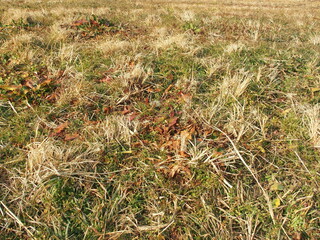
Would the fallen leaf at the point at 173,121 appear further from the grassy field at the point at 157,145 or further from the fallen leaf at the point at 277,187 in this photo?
the fallen leaf at the point at 277,187

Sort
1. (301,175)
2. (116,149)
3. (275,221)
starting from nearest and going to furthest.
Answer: (275,221) → (301,175) → (116,149)

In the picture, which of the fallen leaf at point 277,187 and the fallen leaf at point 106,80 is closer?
the fallen leaf at point 277,187

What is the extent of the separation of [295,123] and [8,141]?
10.6 feet

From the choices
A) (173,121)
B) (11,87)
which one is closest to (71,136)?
(173,121)

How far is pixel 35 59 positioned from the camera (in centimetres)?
408

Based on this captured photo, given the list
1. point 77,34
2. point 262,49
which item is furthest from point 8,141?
point 262,49

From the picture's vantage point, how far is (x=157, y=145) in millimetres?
2521

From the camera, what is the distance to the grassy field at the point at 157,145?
1880 millimetres

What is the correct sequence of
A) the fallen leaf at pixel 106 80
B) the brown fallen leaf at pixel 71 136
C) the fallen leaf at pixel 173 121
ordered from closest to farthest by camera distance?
the brown fallen leaf at pixel 71 136 < the fallen leaf at pixel 173 121 < the fallen leaf at pixel 106 80

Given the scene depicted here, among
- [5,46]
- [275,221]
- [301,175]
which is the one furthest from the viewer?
[5,46]

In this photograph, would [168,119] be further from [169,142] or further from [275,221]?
[275,221]

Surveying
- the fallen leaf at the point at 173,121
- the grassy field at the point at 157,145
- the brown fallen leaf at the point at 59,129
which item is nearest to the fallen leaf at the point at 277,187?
the grassy field at the point at 157,145

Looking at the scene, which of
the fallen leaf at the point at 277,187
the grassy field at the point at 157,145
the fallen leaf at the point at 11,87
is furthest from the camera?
the fallen leaf at the point at 11,87

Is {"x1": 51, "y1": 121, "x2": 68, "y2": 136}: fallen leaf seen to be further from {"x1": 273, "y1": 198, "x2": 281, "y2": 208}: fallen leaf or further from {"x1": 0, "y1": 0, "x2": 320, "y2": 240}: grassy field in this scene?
{"x1": 273, "y1": 198, "x2": 281, "y2": 208}: fallen leaf
